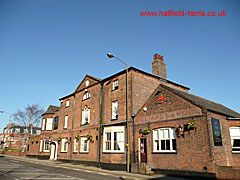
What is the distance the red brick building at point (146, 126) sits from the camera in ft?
43.0

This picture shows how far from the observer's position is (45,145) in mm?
31359

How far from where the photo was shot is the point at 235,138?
585 inches

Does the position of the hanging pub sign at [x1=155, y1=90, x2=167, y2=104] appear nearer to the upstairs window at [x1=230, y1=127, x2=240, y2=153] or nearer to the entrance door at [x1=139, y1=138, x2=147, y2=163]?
the entrance door at [x1=139, y1=138, x2=147, y2=163]

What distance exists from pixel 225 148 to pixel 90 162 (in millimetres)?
13740

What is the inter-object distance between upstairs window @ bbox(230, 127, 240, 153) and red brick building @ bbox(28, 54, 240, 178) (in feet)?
0.25

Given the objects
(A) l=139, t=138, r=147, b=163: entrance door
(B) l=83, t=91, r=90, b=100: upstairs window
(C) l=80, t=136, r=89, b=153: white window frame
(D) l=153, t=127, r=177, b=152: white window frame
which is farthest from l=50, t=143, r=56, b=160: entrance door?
(D) l=153, t=127, r=177, b=152: white window frame

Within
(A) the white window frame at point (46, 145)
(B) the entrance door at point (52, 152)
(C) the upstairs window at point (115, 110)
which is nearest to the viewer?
(C) the upstairs window at point (115, 110)

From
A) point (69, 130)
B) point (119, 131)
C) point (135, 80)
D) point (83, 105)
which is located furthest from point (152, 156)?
point (69, 130)

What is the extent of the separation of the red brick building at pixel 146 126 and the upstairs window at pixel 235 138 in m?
Result: 0.08

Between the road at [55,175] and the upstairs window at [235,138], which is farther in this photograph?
the upstairs window at [235,138]

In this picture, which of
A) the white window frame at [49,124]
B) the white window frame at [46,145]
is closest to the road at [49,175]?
the white window frame at [46,145]

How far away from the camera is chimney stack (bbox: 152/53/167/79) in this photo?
22.2 meters

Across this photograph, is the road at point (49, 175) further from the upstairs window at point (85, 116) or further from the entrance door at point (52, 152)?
the entrance door at point (52, 152)

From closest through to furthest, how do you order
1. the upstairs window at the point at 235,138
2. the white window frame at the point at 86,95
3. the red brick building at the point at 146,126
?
the red brick building at the point at 146,126 < the upstairs window at the point at 235,138 < the white window frame at the point at 86,95
